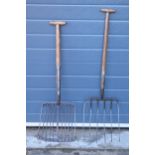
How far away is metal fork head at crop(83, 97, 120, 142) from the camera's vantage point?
4168 mm

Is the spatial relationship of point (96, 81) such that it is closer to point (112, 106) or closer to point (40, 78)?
point (112, 106)

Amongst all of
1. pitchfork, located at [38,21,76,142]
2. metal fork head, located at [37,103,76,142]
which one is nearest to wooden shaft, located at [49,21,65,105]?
pitchfork, located at [38,21,76,142]

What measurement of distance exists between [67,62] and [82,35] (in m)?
0.33

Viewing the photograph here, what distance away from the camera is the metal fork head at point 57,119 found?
416 centimetres

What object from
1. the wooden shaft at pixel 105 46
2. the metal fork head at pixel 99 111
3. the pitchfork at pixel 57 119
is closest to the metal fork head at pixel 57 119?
the pitchfork at pixel 57 119

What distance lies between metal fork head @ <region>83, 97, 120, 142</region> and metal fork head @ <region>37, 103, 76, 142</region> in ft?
0.51

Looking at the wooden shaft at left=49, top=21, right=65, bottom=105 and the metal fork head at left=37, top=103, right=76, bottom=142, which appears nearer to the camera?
the wooden shaft at left=49, top=21, right=65, bottom=105

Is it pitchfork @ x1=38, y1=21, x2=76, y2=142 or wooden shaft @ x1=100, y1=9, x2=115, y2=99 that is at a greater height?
wooden shaft @ x1=100, y1=9, x2=115, y2=99

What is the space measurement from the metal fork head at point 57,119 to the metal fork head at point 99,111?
0.51 ft

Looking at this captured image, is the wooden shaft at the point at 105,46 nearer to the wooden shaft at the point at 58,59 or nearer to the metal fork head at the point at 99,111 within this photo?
the metal fork head at the point at 99,111

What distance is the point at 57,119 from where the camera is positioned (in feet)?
13.7

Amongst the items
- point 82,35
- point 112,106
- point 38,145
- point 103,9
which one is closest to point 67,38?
point 82,35

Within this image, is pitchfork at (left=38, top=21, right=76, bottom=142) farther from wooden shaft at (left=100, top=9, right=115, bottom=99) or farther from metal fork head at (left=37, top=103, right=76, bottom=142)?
wooden shaft at (left=100, top=9, right=115, bottom=99)

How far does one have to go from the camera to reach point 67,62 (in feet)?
13.6
